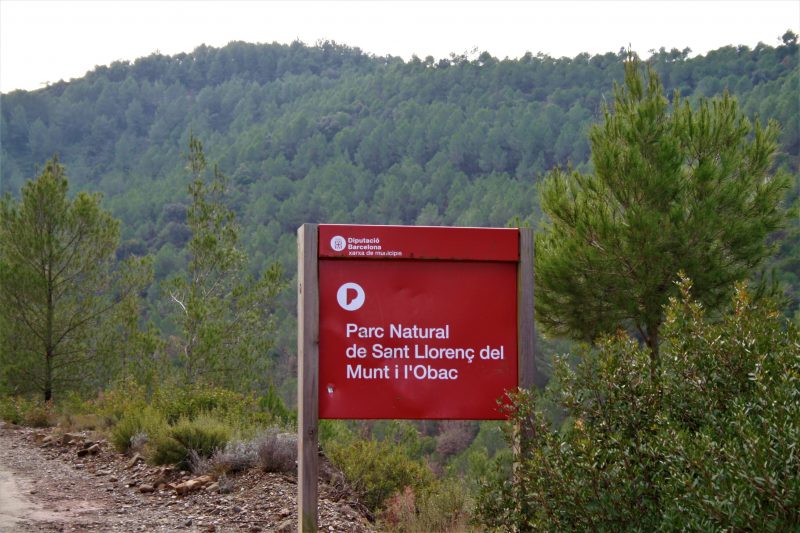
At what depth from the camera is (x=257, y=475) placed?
7.19 m

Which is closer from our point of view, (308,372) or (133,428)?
(308,372)

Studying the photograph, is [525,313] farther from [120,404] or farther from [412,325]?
[120,404]

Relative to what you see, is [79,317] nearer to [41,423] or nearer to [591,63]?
[41,423]

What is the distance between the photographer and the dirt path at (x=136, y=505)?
19.7 ft

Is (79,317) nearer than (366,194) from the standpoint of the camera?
Yes

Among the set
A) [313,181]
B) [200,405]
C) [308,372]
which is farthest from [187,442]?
[313,181]

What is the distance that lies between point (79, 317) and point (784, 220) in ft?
42.7

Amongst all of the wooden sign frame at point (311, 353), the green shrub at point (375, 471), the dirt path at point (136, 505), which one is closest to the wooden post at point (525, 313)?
the wooden sign frame at point (311, 353)

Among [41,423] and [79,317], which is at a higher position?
[79,317]

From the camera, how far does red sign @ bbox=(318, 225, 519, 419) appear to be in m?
4.97

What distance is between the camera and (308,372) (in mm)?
4926

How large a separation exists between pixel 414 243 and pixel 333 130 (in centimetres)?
8428

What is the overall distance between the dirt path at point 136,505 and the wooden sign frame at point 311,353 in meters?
0.85

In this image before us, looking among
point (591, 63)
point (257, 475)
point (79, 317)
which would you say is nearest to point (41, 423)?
point (79, 317)
